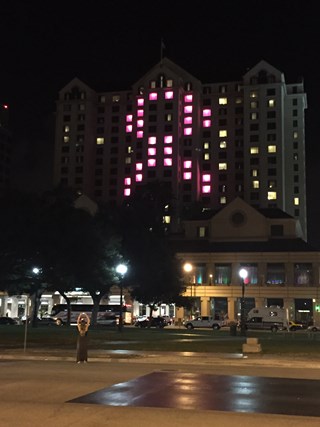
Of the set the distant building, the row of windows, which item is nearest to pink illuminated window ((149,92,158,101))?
the distant building

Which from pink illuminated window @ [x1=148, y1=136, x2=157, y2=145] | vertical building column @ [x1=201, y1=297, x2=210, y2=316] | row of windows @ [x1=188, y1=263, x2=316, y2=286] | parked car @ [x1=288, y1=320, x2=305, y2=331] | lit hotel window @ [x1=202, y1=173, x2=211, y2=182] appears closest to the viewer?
parked car @ [x1=288, y1=320, x2=305, y2=331]

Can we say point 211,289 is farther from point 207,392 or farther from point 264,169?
point 207,392

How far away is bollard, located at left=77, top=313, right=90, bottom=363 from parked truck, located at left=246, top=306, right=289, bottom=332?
167ft

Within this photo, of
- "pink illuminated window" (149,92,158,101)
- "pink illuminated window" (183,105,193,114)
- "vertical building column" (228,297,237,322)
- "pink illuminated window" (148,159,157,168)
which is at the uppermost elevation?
"pink illuminated window" (149,92,158,101)

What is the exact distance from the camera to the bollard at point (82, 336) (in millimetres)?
21109

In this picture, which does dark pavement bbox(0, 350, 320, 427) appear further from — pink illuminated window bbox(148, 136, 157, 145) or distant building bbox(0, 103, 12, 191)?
distant building bbox(0, 103, 12, 191)

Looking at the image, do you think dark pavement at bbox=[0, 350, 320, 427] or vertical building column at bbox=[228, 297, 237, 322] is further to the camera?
vertical building column at bbox=[228, 297, 237, 322]

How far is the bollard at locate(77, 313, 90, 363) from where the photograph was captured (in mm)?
21109

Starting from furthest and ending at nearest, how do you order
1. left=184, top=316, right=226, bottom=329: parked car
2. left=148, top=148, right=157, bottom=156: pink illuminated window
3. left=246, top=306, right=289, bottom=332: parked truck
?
left=148, top=148, right=157, bottom=156: pink illuminated window
left=184, top=316, right=226, bottom=329: parked car
left=246, top=306, right=289, bottom=332: parked truck

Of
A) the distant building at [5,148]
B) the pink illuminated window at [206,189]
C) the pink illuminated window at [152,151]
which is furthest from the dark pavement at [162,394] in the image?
the distant building at [5,148]

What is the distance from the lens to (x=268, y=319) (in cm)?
7194

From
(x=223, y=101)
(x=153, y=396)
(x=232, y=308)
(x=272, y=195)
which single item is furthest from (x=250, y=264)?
(x=153, y=396)

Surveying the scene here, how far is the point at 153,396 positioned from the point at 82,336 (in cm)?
900

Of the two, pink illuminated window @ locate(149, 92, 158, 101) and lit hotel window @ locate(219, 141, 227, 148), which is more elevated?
pink illuminated window @ locate(149, 92, 158, 101)
